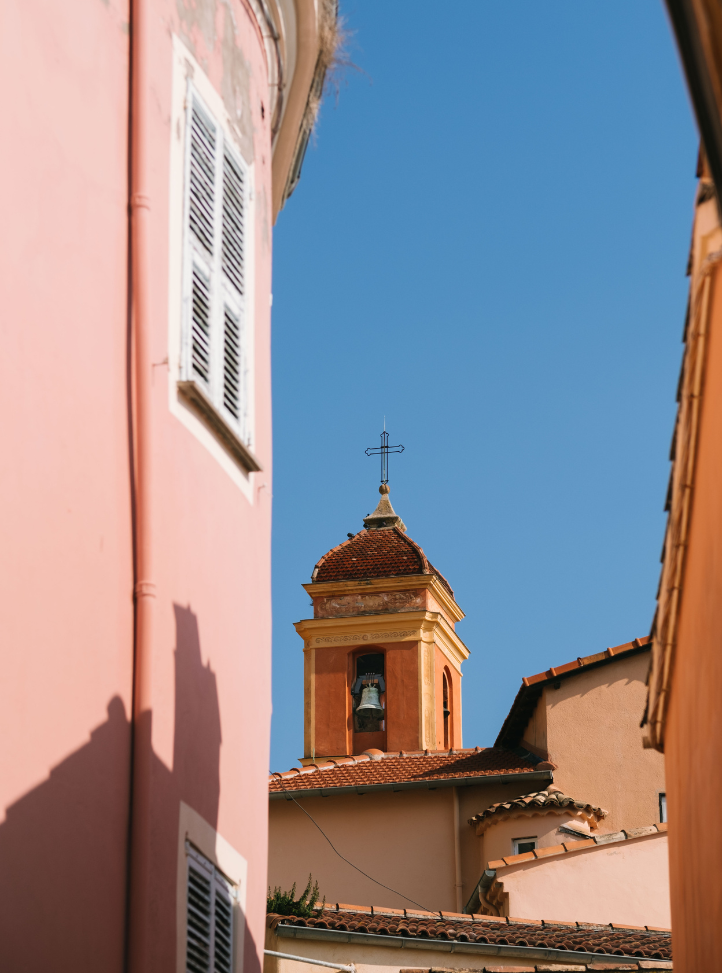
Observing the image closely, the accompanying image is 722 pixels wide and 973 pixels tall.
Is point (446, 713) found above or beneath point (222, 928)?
above

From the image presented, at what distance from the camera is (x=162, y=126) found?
7.29 m

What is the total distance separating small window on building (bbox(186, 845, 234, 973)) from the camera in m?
6.66

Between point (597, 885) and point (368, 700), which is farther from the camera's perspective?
point (368, 700)

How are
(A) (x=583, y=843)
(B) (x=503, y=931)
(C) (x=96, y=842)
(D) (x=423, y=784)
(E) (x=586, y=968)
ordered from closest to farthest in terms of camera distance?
(C) (x=96, y=842) → (E) (x=586, y=968) → (B) (x=503, y=931) → (A) (x=583, y=843) → (D) (x=423, y=784)

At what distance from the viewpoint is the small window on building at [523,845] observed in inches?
792

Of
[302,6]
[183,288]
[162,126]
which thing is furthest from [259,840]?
[302,6]

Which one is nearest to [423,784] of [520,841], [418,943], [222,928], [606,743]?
[520,841]

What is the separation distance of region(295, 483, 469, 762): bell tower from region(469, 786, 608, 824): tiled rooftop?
22.1ft

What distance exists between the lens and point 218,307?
7.82 metres

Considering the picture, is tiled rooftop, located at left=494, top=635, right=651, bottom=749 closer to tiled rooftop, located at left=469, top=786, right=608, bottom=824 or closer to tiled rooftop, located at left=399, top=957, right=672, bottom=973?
tiled rooftop, located at left=469, top=786, right=608, bottom=824

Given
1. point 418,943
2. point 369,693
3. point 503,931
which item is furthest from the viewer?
point 369,693

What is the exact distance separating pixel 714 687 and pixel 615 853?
13.1 meters

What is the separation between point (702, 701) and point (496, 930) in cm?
901

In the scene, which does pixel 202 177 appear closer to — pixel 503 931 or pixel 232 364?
pixel 232 364
